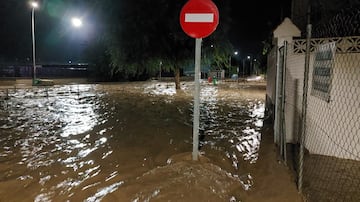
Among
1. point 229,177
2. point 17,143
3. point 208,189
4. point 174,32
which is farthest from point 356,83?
point 174,32

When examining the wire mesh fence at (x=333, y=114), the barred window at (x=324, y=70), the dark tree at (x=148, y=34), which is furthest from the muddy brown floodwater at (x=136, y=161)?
the dark tree at (x=148, y=34)

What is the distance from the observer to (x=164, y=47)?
2159 centimetres

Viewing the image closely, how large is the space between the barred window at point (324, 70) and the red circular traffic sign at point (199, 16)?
167 centimetres

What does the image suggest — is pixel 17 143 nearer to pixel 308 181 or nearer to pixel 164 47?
pixel 308 181

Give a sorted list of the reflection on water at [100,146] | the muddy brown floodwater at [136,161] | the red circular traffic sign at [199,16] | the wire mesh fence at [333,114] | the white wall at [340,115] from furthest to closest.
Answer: the white wall at [340,115]
the red circular traffic sign at [199,16]
the reflection on water at [100,146]
the wire mesh fence at [333,114]
the muddy brown floodwater at [136,161]

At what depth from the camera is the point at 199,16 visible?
4738 mm

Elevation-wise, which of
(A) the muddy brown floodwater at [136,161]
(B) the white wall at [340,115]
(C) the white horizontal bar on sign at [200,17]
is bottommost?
A: (A) the muddy brown floodwater at [136,161]

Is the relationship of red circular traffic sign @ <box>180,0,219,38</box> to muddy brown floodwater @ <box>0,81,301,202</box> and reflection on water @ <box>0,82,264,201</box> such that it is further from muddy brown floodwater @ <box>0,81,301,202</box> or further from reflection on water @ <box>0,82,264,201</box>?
reflection on water @ <box>0,82,264,201</box>

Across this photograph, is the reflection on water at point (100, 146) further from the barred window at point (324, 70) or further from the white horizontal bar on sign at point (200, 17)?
the white horizontal bar on sign at point (200, 17)

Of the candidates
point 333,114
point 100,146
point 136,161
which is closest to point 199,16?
point 136,161

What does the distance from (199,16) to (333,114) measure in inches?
115

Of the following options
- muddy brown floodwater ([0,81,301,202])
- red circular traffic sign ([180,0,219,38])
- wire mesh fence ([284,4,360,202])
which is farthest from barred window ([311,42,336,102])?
red circular traffic sign ([180,0,219,38])

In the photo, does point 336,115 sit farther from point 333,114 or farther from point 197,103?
point 197,103

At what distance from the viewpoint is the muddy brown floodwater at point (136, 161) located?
13.8 feet
